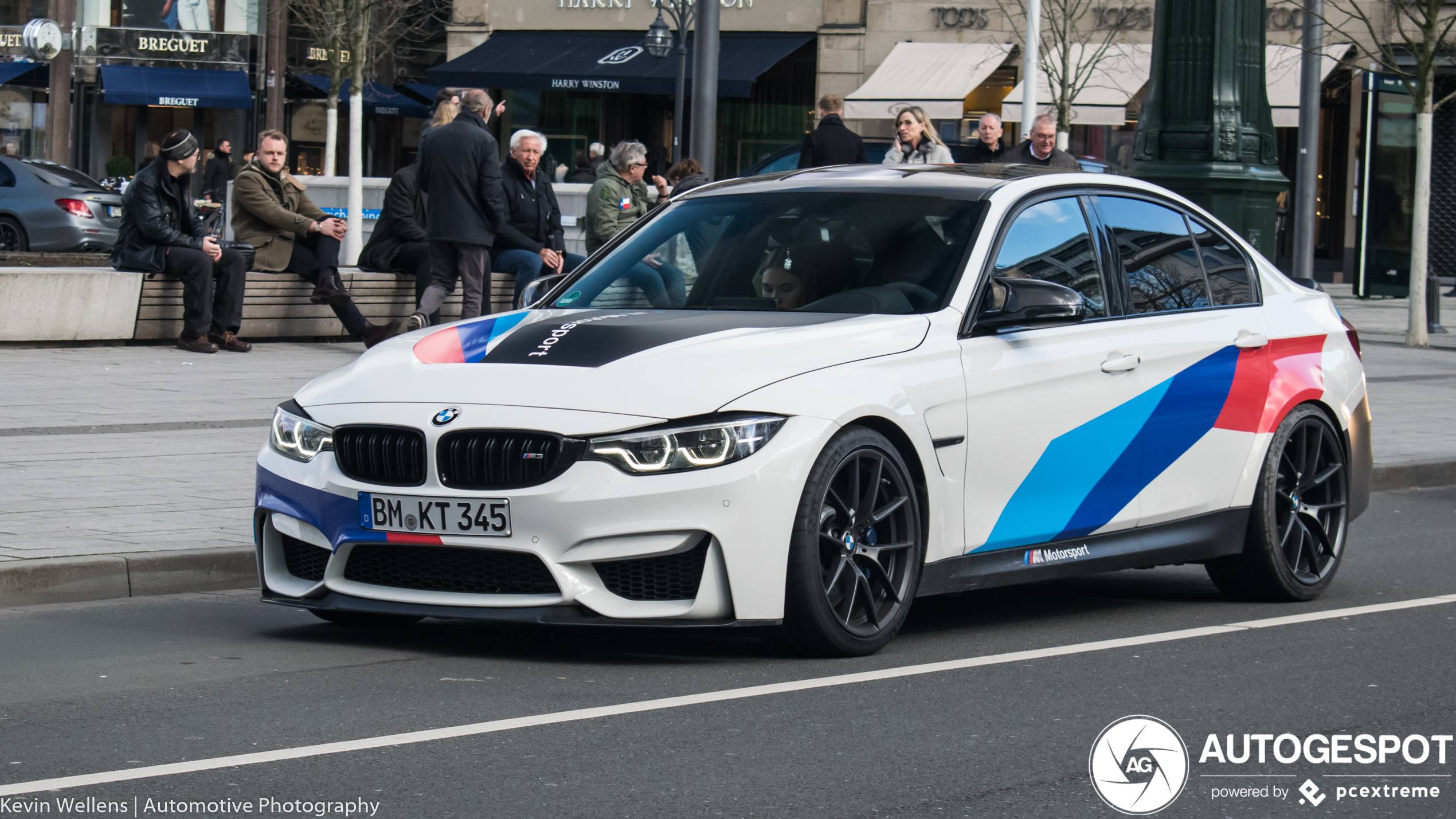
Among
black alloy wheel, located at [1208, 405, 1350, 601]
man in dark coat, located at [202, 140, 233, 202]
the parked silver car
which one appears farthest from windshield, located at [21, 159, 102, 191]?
black alloy wheel, located at [1208, 405, 1350, 601]

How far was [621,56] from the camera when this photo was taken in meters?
39.2

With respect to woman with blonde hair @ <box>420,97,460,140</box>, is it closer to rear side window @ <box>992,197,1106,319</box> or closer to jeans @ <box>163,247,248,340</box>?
jeans @ <box>163,247,248,340</box>

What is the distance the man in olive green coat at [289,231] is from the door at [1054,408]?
859 centimetres

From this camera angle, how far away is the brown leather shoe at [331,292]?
15680mm

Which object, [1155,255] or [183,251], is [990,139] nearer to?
[183,251]

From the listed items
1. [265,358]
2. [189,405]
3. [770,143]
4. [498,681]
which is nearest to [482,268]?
[265,358]

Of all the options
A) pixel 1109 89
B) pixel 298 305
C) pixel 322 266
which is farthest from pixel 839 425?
pixel 1109 89

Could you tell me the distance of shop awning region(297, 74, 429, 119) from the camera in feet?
158

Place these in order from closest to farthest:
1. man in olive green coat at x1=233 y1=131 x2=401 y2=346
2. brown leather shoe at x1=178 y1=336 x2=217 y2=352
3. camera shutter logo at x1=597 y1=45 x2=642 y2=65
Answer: brown leather shoe at x1=178 y1=336 x2=217 y2=352, man in olive green coat at x1=233 y1=131 x2=401 y2=346, camera shutter logo at x1=597 y1=45 x2=642 y2=65

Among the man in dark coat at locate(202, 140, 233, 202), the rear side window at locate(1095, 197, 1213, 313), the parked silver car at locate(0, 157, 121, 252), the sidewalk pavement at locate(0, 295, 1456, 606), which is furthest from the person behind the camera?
the man in dark coat at locate(202, 140, 233, 202)

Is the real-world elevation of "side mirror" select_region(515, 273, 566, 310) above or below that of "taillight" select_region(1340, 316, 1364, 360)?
above

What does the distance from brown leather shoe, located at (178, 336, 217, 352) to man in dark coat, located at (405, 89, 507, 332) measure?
1.77 meters

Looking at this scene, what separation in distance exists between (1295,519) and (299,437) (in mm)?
3786

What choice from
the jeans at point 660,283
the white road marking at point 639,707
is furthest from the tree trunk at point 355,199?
the white road marking at point 639,707
